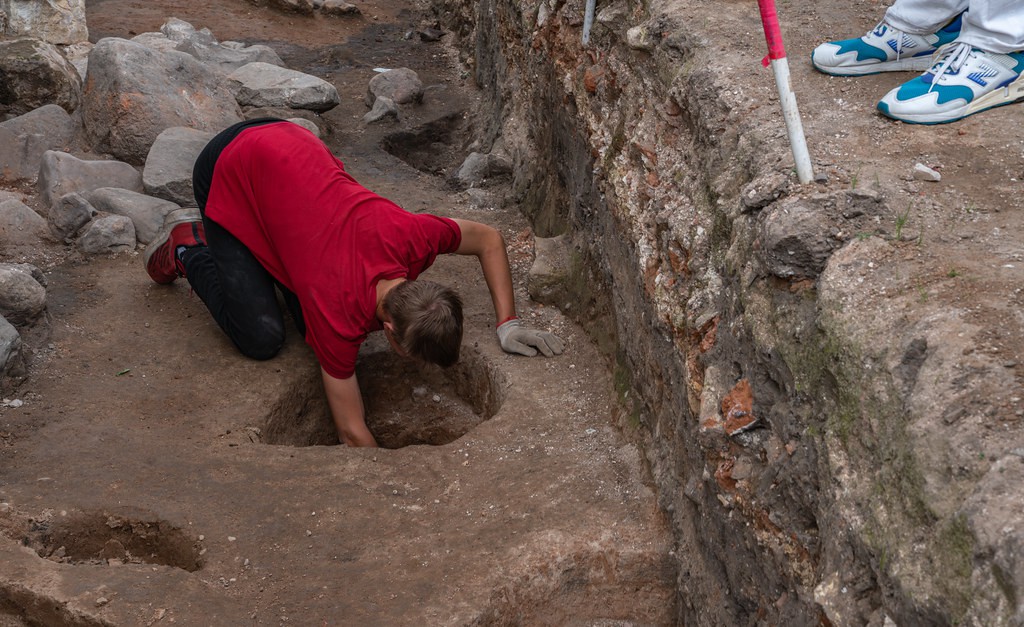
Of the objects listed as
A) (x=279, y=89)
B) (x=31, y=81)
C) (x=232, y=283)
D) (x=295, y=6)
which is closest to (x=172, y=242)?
(x=232, y=283)

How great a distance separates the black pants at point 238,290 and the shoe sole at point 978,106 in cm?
259

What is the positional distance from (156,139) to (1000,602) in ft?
17.2

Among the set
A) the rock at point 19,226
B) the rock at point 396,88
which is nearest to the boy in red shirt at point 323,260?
the rock at point 19,226

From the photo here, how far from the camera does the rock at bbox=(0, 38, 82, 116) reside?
6184 mm

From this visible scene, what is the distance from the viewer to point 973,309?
1.96 metres

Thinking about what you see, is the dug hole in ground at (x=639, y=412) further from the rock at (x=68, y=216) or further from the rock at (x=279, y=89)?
the rock at (x=279, y=89)

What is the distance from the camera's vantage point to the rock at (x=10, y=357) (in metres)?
3.73

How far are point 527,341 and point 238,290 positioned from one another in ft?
4.13

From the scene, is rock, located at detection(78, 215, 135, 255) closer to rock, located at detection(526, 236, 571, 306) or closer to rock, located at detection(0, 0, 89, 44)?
rock, located at detection(526, 236, 571, 306)

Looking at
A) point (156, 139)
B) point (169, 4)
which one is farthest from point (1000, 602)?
point (169, 4)

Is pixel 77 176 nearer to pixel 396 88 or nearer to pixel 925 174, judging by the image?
pixel 396 88

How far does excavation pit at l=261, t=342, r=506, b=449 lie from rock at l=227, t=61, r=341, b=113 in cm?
318

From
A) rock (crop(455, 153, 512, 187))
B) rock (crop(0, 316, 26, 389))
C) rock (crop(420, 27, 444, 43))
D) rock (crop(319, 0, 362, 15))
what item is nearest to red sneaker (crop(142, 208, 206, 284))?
rock (crop(0, 316, 26, 389))

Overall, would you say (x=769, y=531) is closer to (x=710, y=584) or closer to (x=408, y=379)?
(x=710, y=584)
